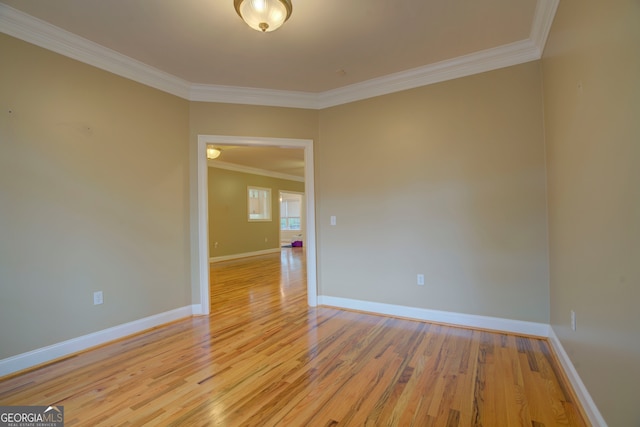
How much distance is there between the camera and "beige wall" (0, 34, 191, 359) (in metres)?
2.18

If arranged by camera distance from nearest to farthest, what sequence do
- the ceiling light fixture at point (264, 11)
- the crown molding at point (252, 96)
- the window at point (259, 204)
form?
the ceiling light fixture at point (264, 11), the crown molding at point (252, 96), the window at point (259, 204)

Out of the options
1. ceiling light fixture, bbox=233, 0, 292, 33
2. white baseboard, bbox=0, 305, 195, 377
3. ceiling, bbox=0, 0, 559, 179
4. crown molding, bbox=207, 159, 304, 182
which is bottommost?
white baseboard, bbox=0, 305, 195, 377

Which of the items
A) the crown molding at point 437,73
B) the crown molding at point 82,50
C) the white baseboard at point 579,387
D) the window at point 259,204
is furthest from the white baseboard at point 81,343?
the window at point 259,204

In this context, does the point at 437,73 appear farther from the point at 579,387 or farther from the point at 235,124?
the point at 579,387

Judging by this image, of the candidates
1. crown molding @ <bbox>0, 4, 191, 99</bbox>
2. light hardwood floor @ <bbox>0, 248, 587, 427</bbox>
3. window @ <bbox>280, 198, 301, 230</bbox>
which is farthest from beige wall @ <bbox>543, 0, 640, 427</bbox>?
window @ <bbox>280, 198, 301, 230</bbox>

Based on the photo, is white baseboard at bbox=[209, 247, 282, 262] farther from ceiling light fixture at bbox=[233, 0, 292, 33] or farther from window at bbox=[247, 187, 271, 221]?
ceiling light fixture at bbox=[233, 0, 292, 33]

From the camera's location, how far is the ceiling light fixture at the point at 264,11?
1886mm

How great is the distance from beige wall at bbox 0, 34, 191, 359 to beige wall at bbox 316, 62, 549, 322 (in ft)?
5.97

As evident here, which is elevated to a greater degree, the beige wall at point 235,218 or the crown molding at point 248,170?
the crown molding at point 248,170

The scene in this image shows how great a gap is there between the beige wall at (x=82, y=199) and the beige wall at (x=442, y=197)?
1821 mm

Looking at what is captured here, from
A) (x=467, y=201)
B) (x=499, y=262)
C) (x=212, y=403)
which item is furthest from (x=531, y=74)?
(x=212, y=403)

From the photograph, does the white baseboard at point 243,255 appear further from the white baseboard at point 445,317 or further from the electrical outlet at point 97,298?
the electrical outlet at point 97,298

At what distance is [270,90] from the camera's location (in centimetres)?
356

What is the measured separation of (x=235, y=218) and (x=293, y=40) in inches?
245
